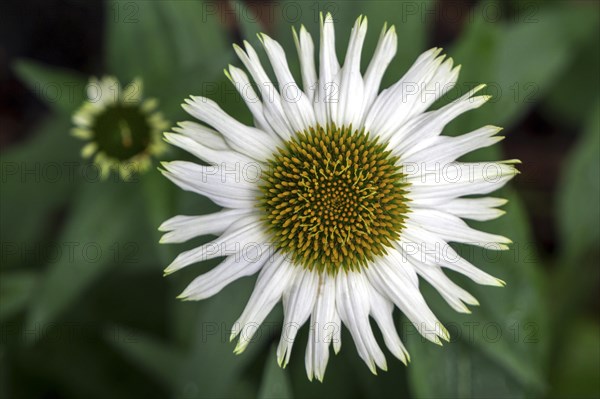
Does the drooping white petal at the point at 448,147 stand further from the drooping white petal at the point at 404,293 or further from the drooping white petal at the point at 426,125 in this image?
the drooping white petal at the point at 404,293

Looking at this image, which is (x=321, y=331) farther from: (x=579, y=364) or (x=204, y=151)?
(x=579, y=364)

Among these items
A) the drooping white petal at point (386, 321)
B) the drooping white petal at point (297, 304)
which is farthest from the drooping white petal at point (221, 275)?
the drooping white petal at point (386, 321)

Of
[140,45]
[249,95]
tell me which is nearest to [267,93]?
[249,95]

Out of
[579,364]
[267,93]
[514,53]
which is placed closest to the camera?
[267,93]

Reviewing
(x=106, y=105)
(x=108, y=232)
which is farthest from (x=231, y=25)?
(x=108, y=232)

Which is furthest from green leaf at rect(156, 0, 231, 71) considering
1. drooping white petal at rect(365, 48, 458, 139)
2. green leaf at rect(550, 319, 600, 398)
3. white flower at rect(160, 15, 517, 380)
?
green leaf at rect(550, 319, 600, 398)

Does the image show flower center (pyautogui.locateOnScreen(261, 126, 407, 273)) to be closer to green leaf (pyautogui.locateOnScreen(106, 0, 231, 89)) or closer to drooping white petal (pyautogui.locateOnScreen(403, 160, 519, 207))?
drooping white petal (pyautogui.locateOnScreen(403, 160, 519, 207))

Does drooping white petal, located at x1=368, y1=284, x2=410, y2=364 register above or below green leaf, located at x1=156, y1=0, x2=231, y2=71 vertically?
below

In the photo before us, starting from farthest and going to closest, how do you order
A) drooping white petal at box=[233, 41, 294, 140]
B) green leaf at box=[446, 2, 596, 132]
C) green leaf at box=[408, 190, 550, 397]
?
green leaf at box=[446, 2, 596, 132] < green leaf at box=[408, 190, 550, 397] < drooping white petal at box=[233, 41, 294, 140]

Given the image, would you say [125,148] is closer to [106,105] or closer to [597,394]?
[106,105]
